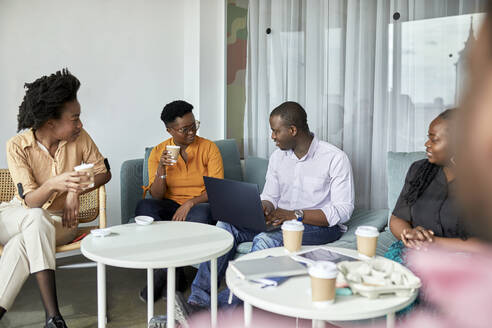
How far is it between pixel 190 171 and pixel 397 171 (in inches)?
52.2

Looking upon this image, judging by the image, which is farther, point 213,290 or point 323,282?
point 213,290

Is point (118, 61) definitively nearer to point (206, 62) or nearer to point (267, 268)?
point (206, 62)

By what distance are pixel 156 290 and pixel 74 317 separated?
46 centimetres

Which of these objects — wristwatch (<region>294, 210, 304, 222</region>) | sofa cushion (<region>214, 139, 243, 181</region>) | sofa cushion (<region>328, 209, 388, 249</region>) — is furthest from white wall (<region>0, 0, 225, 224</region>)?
wristwatch (<region>294, 210, 304, 222</region>)

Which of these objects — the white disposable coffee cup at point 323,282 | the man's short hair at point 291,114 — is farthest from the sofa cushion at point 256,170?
the white disposable coffee cup at point 323,282

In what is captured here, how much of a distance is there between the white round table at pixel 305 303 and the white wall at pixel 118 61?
252 cm

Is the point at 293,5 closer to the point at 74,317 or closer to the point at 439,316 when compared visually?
the point at 74,317

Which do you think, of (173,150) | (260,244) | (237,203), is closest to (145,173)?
(173,150)

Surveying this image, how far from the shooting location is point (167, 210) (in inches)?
114

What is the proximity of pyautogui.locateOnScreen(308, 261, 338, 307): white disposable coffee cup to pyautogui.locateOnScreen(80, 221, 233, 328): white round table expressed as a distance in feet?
2.03

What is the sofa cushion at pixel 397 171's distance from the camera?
241 centimetres

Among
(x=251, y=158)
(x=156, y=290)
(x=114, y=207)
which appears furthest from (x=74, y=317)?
(x=251, y=158)

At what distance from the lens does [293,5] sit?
3480mm

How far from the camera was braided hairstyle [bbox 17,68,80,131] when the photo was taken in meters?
2.34
